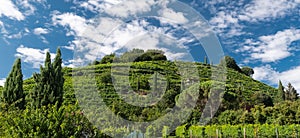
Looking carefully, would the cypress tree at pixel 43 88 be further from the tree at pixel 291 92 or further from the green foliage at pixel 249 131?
the tree at pixel 291 92

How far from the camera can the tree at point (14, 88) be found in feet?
61.7

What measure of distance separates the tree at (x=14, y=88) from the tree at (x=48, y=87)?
118 cm

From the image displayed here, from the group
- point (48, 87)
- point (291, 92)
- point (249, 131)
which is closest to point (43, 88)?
point (48, 87)

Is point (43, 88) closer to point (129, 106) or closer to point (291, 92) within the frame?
point (129, 106)

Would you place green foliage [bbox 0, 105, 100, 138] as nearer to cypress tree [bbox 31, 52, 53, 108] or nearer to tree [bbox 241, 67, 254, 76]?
cypress tree [bbox 31, 52, 53, 108]

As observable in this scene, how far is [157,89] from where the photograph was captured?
27.2m

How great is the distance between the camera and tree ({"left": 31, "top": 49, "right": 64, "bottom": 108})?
17844 mm

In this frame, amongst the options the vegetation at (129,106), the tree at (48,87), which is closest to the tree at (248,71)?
the vegetation at (129,106)

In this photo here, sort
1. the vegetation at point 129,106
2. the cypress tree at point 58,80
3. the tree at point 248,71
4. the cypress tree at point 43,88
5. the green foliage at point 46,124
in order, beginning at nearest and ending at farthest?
the green foliage at point 46,124 < the vegetation at point 129,106 < the cypress tree at point 43,88 < the cypress tree at point 58,80 < the tree at point 248,71

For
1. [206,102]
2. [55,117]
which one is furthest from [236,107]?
[55,117]

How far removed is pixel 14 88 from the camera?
19219 mm

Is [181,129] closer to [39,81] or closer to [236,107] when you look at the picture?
[39,81]

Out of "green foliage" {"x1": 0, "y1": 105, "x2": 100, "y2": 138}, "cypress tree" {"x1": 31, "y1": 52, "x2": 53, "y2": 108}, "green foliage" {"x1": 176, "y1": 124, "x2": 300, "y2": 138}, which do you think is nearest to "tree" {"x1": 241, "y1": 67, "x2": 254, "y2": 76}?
"green foliage" {"x1": 176, "y1": 124, "x2": 300, "y2": 138}

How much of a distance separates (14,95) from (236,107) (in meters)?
20.1
